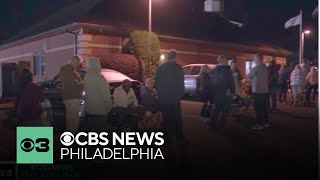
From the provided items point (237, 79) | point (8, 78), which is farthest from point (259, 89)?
point (8, 78)

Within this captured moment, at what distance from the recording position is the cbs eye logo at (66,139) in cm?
Answer: 332

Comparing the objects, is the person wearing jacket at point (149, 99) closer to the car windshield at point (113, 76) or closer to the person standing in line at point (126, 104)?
the person standing in line at point (126, 104)

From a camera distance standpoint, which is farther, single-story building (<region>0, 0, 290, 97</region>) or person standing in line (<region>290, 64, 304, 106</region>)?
person standing in line (<region>290, 64, 304, 106</region>)

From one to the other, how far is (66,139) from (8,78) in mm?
3301

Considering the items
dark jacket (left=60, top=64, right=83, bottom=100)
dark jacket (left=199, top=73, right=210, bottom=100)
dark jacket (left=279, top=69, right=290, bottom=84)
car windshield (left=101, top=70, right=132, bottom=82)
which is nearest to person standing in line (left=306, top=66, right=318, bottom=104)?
dark jacket (left=279, top=69, right=290, bottom=84)

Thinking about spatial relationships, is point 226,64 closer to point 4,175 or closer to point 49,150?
point 49,150

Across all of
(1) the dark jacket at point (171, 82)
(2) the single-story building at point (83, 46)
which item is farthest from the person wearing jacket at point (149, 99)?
(2) the single-story building at point (83, 46)

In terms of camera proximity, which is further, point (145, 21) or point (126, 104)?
point (145, 21)

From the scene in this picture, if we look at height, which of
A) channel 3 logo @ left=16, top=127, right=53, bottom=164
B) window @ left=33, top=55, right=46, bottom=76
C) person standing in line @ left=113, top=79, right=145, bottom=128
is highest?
window @ left=33, top=55, right=46, bottom=76

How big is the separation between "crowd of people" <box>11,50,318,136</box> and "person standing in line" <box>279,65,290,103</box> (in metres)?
0.02

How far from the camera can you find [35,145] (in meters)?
3.19

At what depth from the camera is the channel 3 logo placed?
10.2 feet

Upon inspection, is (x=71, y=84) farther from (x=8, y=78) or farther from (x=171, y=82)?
(x=8, y=78)

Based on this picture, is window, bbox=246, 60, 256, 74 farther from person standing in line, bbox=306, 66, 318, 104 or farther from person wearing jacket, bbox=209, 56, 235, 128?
person standing in line, bbox=306, 66, 318, 104
